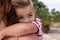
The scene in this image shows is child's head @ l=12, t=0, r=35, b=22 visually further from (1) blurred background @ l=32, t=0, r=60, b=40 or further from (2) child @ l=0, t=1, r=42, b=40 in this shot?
(1) blurred background @ l=32, t=0, r=60, b=40

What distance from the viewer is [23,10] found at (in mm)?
1179

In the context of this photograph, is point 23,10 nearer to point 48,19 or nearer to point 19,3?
point 19,3

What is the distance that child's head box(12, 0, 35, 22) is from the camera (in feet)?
3.79

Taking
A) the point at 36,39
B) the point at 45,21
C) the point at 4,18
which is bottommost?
the point at 45,21

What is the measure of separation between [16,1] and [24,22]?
115 mm

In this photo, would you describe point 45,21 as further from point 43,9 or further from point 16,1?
point 16,1

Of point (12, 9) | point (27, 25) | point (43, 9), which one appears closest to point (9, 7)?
point (12, 9)

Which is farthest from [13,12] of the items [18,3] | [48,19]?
[48,19]

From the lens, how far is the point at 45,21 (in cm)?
640

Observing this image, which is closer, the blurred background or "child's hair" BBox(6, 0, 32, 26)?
"child's hair" BBox(6, 0, 32, 26)

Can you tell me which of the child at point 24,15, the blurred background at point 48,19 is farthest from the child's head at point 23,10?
the blurred background at point 48,19

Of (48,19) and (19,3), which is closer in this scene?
(19,3)

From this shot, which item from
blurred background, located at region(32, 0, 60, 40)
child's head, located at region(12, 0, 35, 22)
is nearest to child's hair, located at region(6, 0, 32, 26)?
child's head, located at region(12, 0, 35, 22)

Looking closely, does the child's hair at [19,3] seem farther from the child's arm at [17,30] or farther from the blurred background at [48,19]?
the blurred background at [48,19]
